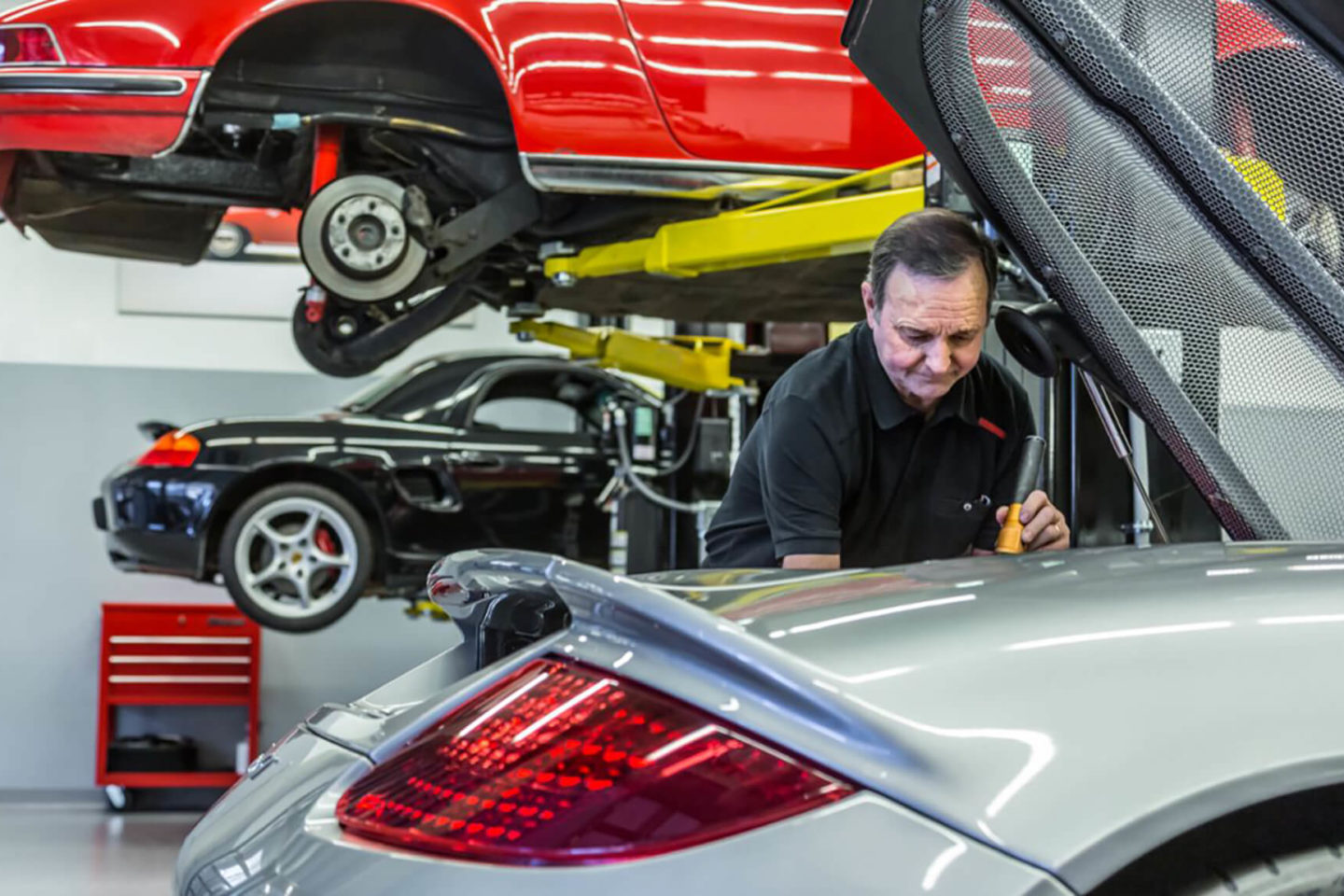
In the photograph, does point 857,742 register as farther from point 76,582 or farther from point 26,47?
point 76,582

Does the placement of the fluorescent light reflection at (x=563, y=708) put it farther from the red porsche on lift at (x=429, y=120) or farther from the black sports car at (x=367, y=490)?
the black sports car at (x=367, y=490)

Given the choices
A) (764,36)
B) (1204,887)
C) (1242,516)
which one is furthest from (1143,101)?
(764,36)

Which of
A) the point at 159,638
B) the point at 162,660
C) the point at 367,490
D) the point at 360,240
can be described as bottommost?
the point at 162,660

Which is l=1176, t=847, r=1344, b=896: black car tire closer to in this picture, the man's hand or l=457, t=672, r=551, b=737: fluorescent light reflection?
l=457, t=672, r=551, b=737: fluorescent light reflection

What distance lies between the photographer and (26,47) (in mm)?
3973

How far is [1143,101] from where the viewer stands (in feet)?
4.87

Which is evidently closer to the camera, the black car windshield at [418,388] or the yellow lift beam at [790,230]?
the yellow lift beam at [790,230]

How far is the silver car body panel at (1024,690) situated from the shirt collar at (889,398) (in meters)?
Result: 0.99

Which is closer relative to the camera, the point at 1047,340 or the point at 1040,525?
the point at 1047,340

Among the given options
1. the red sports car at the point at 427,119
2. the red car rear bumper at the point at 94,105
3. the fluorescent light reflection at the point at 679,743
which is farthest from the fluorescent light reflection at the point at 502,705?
the red car rear bumper at the point at 94,105

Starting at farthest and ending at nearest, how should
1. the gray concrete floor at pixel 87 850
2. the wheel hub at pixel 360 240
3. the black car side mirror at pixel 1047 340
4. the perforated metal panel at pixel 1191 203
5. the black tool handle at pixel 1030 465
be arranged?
the gray concrete floor at pixel 87 850 < the wheel hub at pixel 360 240 < the black tool handle at pixel 1030 465 < the black car side mirror at pixel 1047 340 < the perforated metal panel at pixel 1191 203

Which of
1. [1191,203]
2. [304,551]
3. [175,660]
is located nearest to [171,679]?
[175,660]

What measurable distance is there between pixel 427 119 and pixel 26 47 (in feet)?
3.54

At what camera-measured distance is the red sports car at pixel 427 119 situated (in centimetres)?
399
